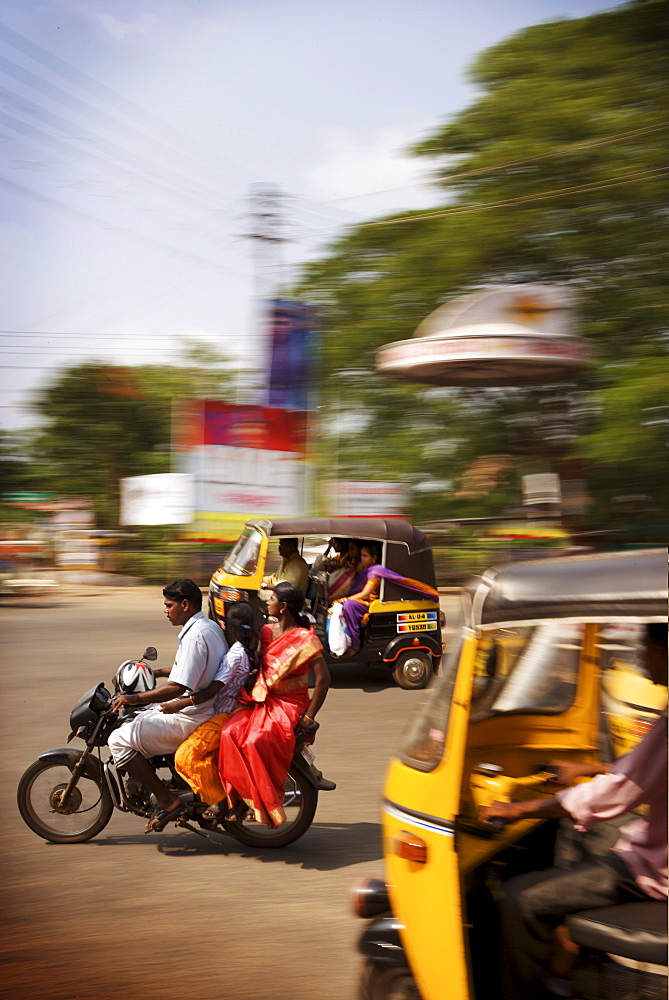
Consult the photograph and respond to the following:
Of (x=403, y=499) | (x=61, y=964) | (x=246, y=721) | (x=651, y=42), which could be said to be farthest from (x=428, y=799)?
(x=403, y=499)

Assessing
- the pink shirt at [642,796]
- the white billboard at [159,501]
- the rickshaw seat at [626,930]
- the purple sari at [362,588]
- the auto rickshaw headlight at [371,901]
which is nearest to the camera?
the rickshaw seat at [626,930]

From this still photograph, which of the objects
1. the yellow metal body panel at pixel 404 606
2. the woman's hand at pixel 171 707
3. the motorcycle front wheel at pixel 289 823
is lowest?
the motorcycle front wheel at pixel 289 823

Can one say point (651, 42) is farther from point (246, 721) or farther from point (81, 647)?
point (246, 721)

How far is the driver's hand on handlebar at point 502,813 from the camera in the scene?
2.88 meters

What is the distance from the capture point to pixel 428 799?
2885mm

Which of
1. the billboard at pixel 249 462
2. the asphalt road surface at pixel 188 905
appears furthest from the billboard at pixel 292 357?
the asphalt road surface at pixel 188 905

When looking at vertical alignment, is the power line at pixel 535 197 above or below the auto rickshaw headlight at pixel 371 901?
above

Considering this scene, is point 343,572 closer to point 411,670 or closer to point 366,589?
point 366,589

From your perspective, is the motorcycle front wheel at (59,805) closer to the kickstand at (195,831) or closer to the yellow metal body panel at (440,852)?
the kickstand at (195,831)

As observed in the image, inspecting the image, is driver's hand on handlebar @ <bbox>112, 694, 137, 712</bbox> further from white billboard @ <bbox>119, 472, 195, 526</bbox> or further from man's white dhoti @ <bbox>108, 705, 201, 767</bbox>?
white billboard @ <bbox>119, 472, 195, 526</bbox>

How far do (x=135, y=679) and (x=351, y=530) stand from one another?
5711mm

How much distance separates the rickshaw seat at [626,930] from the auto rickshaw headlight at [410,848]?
1.37 feet

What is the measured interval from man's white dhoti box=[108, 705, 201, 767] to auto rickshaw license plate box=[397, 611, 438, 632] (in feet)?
18.2

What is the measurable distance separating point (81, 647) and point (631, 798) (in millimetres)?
11587
